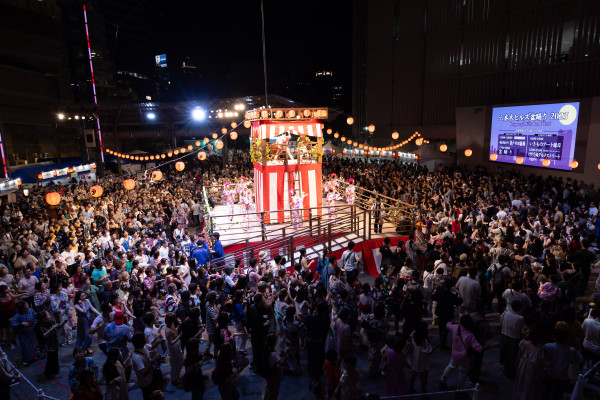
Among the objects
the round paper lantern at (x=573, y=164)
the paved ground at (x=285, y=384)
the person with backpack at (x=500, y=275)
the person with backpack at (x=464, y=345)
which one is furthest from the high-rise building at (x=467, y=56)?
the person with backpack at (x=464, y=345)

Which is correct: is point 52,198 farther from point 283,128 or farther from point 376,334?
point 376,334

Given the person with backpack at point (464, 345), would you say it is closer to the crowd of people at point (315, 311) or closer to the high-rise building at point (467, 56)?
the crowd of people at point (315, 311)

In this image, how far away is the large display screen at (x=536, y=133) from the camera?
15.3 m

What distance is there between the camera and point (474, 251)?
356 inches

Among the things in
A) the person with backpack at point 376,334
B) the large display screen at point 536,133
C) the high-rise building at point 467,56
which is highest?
the high-rise building at point 467,56

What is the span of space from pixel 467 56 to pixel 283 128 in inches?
633

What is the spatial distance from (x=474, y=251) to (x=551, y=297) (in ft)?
8.94

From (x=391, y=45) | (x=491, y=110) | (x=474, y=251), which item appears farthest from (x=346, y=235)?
(x=391, y=45)

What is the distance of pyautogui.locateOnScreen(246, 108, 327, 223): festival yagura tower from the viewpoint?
42.4 feet

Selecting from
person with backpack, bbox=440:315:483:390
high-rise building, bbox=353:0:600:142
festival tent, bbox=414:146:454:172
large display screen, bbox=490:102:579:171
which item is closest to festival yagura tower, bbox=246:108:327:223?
person with backpack, bbox=440:315:483:390

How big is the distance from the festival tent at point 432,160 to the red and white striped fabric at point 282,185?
10743mm

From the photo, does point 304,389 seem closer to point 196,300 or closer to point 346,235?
point 196,300

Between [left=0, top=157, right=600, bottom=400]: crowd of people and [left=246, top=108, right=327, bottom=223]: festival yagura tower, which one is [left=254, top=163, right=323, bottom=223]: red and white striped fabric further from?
[left=0, top=157, right=600, bottom=400]: crowd of people

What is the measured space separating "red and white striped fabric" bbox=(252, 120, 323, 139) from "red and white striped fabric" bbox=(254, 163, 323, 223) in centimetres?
113
